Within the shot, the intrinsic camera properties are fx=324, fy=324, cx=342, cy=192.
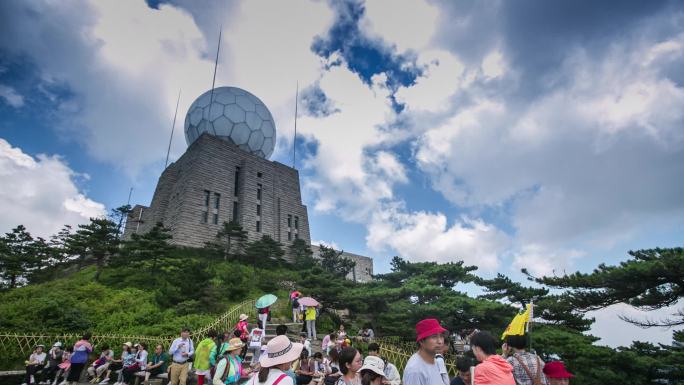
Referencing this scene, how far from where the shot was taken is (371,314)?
56.2ft

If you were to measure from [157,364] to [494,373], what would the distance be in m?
9.69

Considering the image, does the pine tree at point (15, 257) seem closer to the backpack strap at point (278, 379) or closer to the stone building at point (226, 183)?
the stone building at point (226, 183)

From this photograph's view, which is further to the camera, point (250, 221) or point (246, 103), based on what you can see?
point (246, 103)

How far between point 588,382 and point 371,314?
34.6 ft

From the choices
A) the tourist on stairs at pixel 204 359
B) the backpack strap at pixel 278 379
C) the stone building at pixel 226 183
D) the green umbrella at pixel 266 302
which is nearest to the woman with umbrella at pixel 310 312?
the green umbrella at pixel 266 302

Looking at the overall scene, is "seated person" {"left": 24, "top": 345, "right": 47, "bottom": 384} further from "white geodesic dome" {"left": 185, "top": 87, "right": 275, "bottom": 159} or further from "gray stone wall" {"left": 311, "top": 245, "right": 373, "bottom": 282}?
"gray stone wall" {"left": 311, "top": 245, "right": 373, "bottom": 282}

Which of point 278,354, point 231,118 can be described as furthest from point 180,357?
point 231,118

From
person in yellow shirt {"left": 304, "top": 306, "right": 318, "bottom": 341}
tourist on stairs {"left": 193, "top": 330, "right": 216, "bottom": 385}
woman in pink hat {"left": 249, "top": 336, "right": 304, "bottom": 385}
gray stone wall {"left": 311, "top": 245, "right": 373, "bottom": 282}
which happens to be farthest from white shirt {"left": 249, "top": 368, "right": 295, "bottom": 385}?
gray stone wall {"left": 311, "top": 245, "right": 373, "bottom": 282}

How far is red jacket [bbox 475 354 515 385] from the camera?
275 centimetres

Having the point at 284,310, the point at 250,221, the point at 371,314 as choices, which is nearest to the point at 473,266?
the point at 371,314

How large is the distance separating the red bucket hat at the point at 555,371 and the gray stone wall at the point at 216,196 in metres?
28.4

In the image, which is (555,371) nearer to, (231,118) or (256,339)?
(256,339)

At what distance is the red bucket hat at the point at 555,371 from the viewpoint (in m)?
3.55

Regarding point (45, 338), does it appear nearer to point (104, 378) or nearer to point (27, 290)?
point (104, 378)
